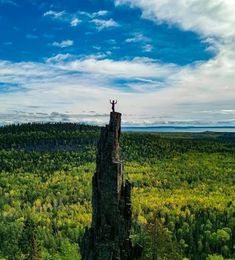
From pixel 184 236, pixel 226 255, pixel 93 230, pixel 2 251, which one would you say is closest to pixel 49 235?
pixel 2 251

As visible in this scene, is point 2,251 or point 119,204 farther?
point 2,251

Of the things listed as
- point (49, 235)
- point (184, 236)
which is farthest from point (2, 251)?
point (184, 236)

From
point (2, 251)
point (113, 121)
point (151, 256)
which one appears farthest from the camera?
point (2, 251)

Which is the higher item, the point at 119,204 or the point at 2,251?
the point at 119,204

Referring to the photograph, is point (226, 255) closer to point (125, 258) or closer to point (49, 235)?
point (49, 235)

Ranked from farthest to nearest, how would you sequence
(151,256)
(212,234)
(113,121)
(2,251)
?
(212,234) < (2,251) < (151,256) < (113,121)

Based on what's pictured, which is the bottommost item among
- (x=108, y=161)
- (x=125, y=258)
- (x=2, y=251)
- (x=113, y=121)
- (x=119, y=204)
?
(x=2, y=251)

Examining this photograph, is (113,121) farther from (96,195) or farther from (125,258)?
(125,258)
